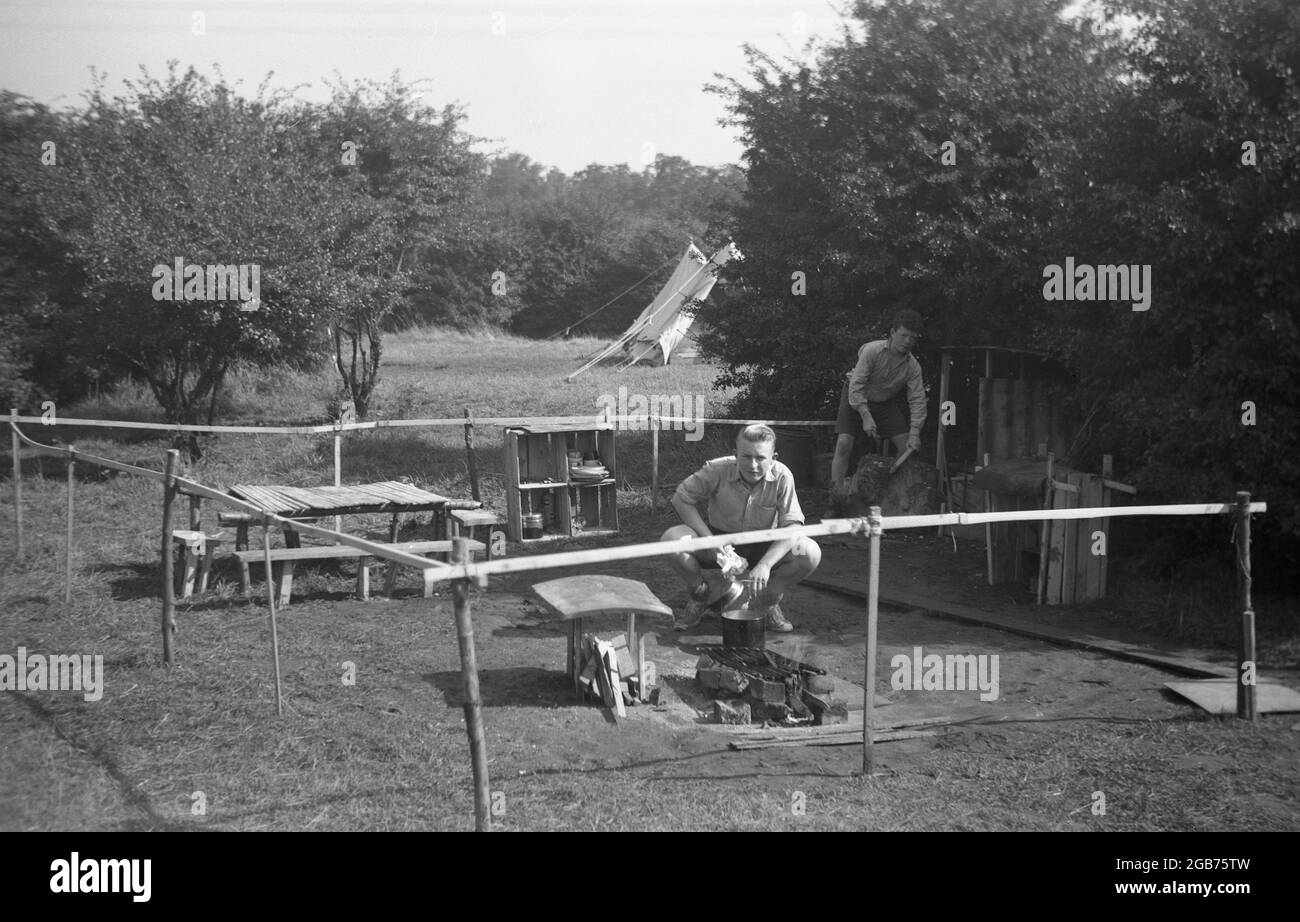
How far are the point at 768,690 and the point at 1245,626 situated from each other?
2.42 meters

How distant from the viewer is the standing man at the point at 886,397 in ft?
37.4

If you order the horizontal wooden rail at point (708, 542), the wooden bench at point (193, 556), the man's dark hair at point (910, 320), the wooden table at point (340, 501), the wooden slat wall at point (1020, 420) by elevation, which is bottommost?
the wooden bench at point (193, 556)

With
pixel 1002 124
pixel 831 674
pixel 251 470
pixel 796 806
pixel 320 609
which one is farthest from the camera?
pixel 251 470

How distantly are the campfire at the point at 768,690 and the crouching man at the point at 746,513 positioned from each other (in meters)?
0.62

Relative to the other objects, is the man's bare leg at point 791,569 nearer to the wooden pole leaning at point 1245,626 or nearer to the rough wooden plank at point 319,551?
the rough wooden plank at point 319,551

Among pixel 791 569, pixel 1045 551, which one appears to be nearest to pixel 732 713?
pixel 791 569

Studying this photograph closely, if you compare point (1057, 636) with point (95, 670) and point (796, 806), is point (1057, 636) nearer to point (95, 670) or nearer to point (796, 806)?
point (796, 806)

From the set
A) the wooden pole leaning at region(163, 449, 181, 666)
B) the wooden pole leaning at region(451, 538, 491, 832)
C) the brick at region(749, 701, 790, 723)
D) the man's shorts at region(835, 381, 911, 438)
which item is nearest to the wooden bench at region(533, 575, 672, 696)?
the brick at region(749, 701, 790, 723)

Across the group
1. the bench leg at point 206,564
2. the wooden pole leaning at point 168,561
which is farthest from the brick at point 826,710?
the bench leg at point 206,564

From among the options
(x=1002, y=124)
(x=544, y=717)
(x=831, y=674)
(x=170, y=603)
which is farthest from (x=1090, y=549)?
(x=170, y=603)

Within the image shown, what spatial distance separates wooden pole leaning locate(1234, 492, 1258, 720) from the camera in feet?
19.8

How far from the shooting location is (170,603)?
267 inches

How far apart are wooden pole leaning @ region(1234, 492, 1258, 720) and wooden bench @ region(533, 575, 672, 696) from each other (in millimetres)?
2919

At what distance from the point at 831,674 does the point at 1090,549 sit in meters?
2.69
